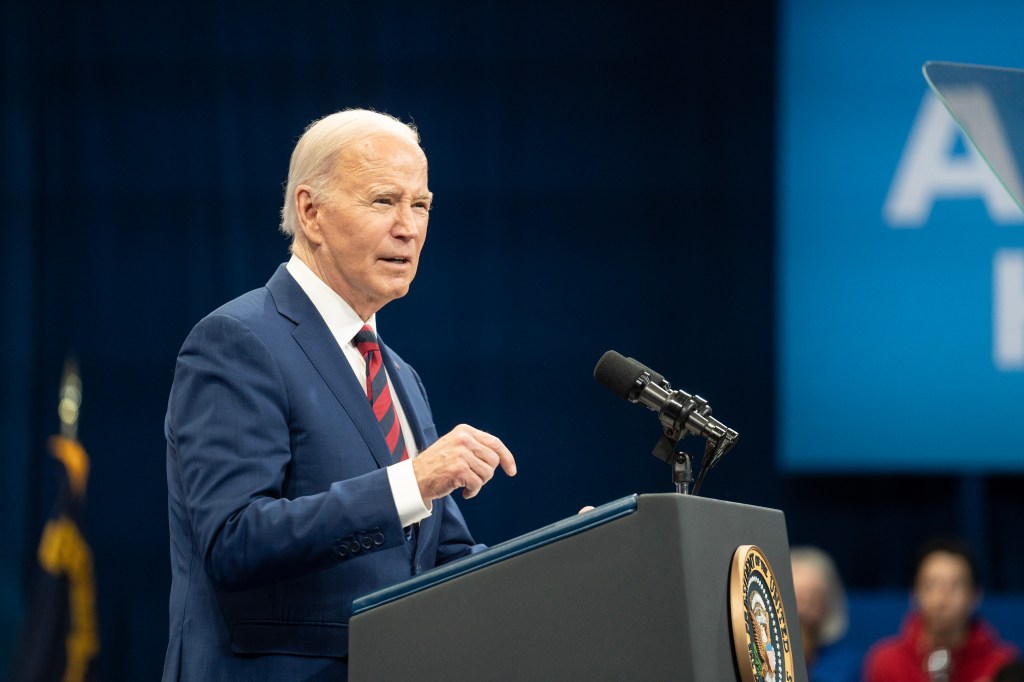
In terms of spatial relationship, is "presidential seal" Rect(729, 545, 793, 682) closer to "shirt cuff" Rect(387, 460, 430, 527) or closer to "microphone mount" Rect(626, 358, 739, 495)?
Result: "microphone mount" Rect(626, 358, 739, 495)

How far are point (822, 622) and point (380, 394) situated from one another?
286 cm

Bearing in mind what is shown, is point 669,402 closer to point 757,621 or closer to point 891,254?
point 757,621

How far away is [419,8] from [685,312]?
160 centimetres

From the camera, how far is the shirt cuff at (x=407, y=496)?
1402 mm

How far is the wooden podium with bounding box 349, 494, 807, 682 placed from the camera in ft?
4.01

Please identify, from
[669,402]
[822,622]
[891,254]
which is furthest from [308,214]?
[891,254]

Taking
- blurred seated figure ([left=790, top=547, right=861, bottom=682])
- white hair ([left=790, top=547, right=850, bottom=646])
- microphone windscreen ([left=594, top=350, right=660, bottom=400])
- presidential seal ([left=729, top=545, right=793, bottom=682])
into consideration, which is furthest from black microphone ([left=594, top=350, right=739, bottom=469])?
white hair ([left=790, top=547, right=850, bottom=646])

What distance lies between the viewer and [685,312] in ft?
16.7

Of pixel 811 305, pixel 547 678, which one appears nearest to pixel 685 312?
pixel 811 305

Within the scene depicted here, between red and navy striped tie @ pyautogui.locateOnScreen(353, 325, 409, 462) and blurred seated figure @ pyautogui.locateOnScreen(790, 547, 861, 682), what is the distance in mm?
2649

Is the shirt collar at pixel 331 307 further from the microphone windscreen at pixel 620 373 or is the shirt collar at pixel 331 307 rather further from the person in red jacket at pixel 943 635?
the person in red jacket at pixel 943 635

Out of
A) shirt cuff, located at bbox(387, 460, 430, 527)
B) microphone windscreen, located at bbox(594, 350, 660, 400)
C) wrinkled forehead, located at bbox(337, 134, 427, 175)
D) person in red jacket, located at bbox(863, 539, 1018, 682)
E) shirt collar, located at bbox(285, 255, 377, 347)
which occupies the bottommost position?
person in red jacket, located at bbox(863, 539, 1018, 682)

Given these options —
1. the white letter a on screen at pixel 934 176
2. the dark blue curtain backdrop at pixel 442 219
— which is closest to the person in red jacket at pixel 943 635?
the dark blue curtain backdrop at pixel 442 219

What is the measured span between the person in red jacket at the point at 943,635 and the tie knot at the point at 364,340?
9.48 ft
